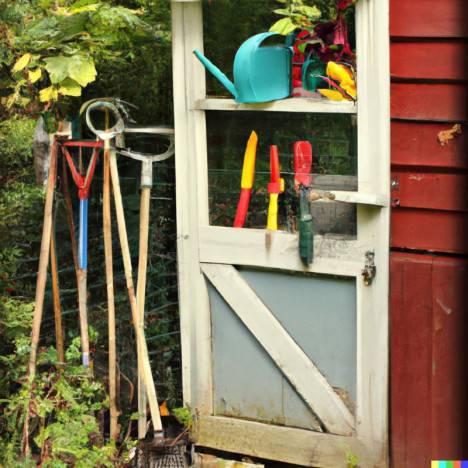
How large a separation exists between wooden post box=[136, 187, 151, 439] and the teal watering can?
2.61ft

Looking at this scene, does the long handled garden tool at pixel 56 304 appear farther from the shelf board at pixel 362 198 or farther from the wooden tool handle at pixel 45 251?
the shelf board at pixel 362 198

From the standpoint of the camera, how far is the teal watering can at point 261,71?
4.43 meters

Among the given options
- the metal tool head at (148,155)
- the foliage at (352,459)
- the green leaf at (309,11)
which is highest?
the green leaf at (309,11)

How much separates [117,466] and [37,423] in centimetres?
54

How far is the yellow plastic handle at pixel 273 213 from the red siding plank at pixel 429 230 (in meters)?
0.59

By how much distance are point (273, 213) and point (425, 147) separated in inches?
32.8

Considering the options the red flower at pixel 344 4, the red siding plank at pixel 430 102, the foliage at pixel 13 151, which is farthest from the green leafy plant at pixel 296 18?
the foliage at pixel 13 151

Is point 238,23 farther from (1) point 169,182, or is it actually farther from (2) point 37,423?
(2) point 37,423

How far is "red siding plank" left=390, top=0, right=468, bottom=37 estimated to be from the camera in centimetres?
409

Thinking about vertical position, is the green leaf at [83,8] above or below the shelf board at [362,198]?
above

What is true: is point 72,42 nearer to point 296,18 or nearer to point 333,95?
point 296,18

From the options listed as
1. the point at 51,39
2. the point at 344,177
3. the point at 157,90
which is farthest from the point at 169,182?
the point at 344,177

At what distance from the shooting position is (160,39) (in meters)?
5.46

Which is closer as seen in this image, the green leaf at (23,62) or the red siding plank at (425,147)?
the red siding plank at (425,147)
